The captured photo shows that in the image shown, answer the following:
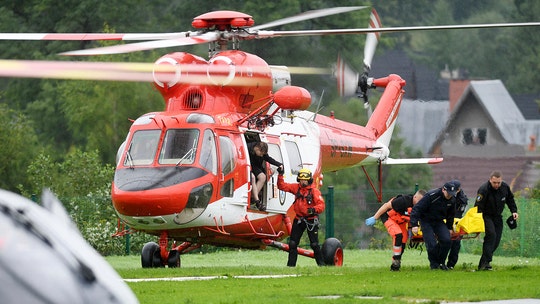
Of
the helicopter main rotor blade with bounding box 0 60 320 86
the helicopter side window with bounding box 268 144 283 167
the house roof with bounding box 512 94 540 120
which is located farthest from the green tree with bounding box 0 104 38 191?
the house roof with bounding box 512 94 540 120

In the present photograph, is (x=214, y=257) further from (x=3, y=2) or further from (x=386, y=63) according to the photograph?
(x=386, y=63)

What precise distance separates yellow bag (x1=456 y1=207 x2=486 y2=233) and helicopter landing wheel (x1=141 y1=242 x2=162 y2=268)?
15.8 feet

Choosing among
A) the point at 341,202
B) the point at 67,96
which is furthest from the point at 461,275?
the point at 67,96

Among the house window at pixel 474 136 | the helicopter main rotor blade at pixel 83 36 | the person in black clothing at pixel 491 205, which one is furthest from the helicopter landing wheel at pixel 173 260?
the house window at pixel 474 136

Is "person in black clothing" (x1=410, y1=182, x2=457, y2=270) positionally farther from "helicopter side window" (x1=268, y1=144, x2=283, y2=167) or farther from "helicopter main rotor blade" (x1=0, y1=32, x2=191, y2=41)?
"helicopter main rotor blade" (x1=0, y1=32, x2=191, y2=41)

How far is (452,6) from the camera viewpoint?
8456 cm

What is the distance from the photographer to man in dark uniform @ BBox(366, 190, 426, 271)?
18344 millimetres

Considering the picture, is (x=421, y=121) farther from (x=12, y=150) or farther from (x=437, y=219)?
(x=437, y=219)

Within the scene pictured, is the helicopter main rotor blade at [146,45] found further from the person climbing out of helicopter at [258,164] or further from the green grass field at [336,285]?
the green grass field at [336,285]

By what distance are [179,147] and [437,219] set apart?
13.0 feet

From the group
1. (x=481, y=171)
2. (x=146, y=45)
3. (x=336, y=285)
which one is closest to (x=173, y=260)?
(x=336, y=285)

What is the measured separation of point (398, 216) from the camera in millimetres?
18547

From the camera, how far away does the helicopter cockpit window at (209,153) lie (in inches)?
760

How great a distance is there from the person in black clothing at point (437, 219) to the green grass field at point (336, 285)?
308mm
